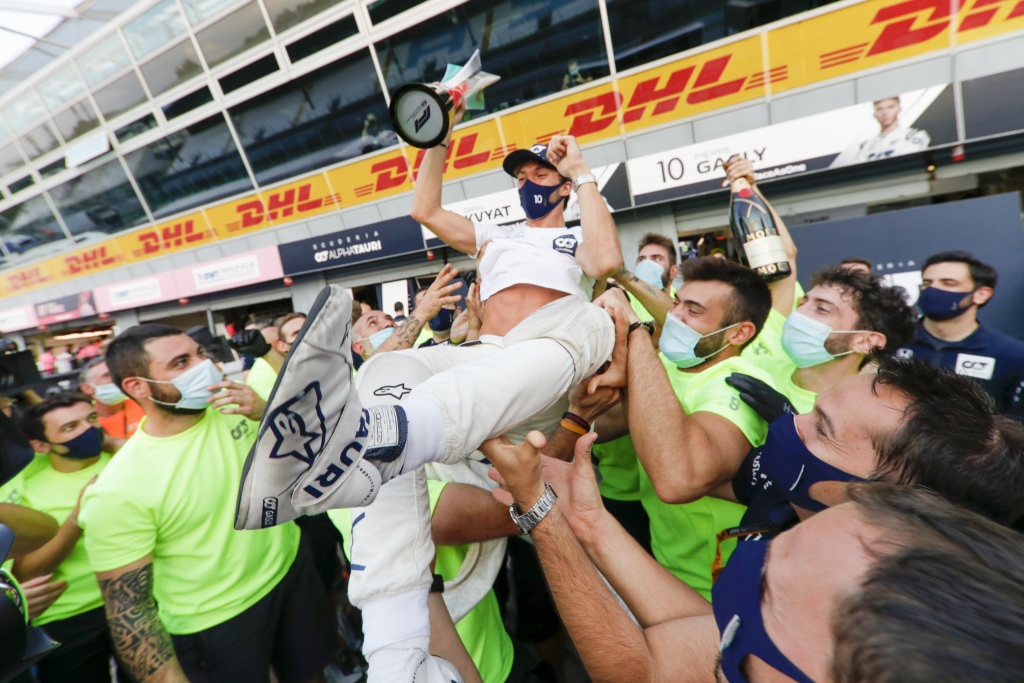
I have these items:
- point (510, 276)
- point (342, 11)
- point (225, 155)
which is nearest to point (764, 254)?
point (510, 276)

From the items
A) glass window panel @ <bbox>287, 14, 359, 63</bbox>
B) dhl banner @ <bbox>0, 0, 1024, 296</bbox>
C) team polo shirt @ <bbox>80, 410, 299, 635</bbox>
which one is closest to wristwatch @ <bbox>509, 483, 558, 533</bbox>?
team polo shirt @ <bbox>80, 410, 299, 635</bbox>

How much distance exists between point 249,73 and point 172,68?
2.86 metres

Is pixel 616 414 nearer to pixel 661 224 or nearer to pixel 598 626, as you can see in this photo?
pixel 598 626

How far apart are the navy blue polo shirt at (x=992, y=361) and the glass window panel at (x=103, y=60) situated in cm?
1936

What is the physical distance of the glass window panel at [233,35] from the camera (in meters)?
10.7

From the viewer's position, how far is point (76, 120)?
1407 cm

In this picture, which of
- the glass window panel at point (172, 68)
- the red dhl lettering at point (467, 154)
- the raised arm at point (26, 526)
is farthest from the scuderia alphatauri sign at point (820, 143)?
the glass window panel at point (172, 68)

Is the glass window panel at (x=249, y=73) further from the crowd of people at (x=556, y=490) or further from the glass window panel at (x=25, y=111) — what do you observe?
the crowd of people at (x=556, y=490)

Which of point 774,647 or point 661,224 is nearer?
point 774,647

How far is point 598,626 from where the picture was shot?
1.16 metres

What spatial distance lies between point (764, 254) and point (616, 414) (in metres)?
1.23

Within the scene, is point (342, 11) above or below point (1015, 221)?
above

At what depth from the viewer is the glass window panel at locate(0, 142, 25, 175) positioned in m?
15.9

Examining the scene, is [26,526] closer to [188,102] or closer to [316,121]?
[316,121]
